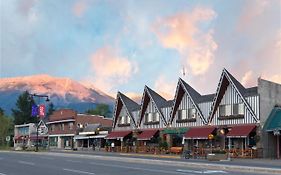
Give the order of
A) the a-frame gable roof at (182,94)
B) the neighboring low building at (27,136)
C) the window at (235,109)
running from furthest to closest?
the neighboring low building at (27,136), the a-frame gable roof at (182,94), the window at (235,109)

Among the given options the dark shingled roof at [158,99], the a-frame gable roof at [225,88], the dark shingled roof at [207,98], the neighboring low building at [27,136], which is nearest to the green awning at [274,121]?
the a-frame gable roof at [225,88]

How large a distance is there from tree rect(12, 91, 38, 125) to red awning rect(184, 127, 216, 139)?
8659 cm

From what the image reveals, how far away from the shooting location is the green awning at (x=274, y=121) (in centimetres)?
4606

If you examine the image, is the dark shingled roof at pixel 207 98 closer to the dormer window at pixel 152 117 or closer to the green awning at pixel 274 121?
the dormer window at pixel 152 117

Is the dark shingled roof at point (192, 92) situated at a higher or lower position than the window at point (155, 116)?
higher

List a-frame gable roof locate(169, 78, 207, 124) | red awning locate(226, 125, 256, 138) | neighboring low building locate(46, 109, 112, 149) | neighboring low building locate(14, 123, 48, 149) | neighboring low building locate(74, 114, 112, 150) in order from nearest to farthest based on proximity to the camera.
Answer: red awning locate(226, 125, 256, 138) < a-frame gable roof locate(169, 78, 207, 124) < neighboring low building locate(74, 114, 112, 150) < neighboring low building locate(46, 109, 112, 149) < neighboring low building locate(14, 123, 48, 149)

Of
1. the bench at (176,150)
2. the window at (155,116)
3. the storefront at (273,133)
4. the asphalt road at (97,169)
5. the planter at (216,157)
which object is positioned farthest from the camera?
the window at (155,116)

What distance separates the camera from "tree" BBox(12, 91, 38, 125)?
13575 centimetres

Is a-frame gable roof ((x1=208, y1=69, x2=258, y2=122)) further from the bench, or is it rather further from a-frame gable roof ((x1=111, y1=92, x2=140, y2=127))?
a-frame gable roof ((x1=111, y1=92, x2=140, y2=127))

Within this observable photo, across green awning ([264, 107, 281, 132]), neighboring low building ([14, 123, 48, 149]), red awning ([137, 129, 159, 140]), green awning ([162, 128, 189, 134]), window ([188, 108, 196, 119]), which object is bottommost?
neighboring low building ([14, 123, 48, 149])

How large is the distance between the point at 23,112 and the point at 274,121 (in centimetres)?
10449

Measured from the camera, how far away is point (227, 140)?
5147cm

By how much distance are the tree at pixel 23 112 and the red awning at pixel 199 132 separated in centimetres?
8659

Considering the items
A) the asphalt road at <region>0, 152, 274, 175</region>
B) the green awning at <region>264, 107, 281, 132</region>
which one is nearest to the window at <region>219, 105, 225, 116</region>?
the green awning at <region>264, 107, 281, 132</region>
